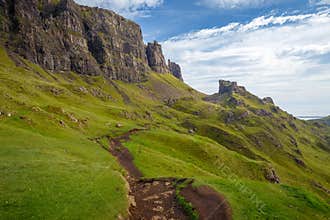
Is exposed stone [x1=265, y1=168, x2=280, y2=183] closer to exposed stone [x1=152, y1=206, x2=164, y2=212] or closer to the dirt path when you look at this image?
the dirt path

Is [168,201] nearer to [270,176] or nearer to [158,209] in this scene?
[158,209]

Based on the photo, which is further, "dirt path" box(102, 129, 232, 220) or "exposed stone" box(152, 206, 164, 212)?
"exposed stone" box(152, 206, 164, 212)

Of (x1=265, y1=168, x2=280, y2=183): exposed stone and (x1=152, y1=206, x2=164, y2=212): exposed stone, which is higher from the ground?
(x1=152, y1=206, x2=164, y2=212): exposed stone

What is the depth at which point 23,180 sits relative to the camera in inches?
1093

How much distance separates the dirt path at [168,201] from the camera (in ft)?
92.3

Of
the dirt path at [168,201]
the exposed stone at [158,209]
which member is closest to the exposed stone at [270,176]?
the dirt path at [168,201]

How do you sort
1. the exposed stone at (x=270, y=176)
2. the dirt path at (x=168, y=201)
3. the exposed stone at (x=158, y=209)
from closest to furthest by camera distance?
the dirt path at (x=168, y=201) → the exposed stone at (x=158, y=209) → the exposed stone at (x=270, y=176)

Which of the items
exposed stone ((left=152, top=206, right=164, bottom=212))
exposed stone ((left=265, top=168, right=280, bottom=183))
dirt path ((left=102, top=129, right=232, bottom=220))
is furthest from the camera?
exposed stone ((left=265, top=168, right=280, bottom=183))

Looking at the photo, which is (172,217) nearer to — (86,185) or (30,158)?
(86,185)

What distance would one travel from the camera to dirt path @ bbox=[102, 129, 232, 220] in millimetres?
28120

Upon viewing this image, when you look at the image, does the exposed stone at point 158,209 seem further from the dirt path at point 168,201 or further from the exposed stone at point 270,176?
the exposed stone at point 270,176

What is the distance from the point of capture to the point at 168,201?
32344mm

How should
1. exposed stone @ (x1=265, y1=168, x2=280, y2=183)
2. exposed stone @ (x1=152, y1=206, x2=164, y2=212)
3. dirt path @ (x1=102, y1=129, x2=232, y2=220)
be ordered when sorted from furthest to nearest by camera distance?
exposed stone @ (x1=265, y1=168, x2=280, y2=183) → exposed stone @ (x1=152, y1=206, x2=164, y2=212) → dirt path @ (x1=102, y1=129, x2=232, y2=220)

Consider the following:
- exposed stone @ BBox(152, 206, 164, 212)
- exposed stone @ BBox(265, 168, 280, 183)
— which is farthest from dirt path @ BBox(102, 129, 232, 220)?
exposed stone @ BBox(265, 168, 280, 183)
